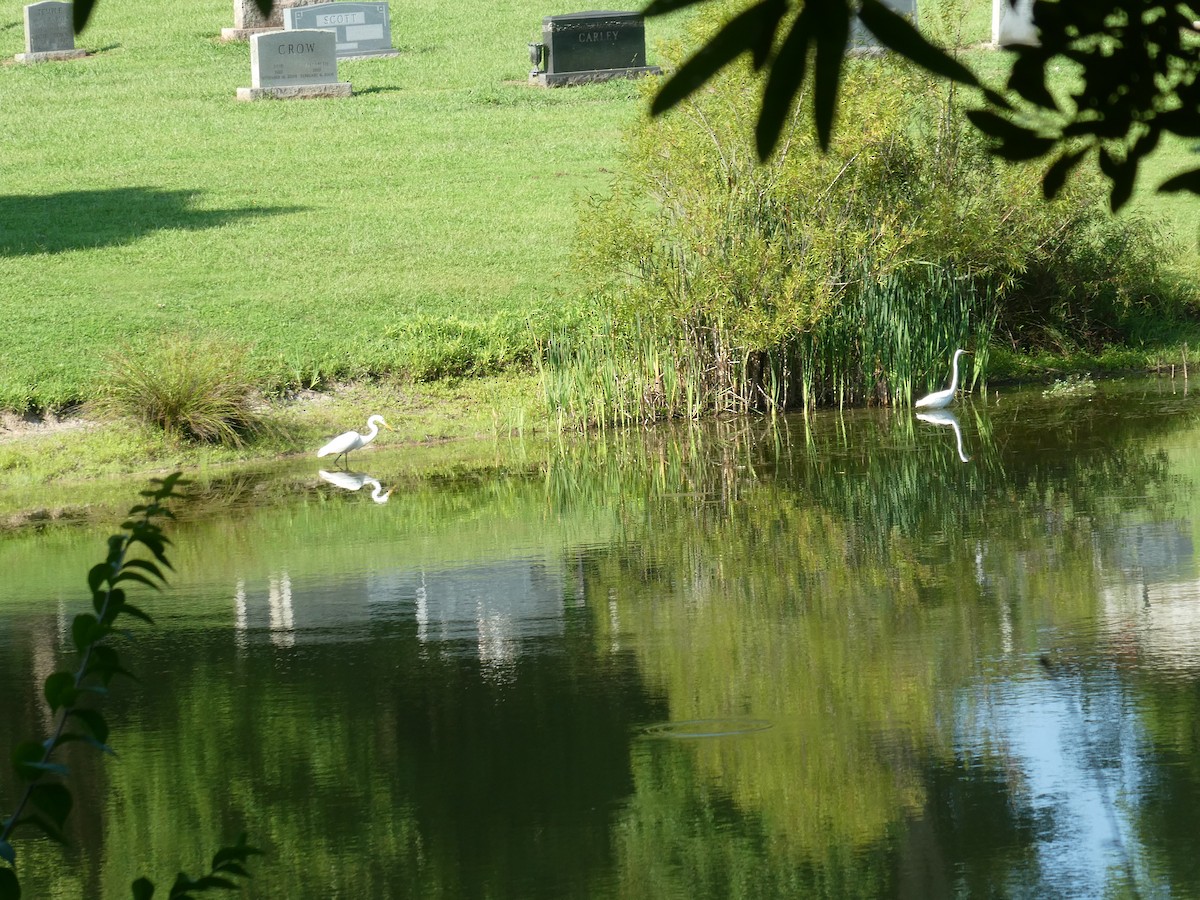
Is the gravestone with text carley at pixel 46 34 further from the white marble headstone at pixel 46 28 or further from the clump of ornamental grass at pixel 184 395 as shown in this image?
the clump of ornamental grass at pixel 184 395

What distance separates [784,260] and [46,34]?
24.8 meters

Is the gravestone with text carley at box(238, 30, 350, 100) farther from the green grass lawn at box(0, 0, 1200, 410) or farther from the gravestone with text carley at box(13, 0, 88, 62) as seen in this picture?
the gravestone with text carley at box(13, 0, 88, 62)

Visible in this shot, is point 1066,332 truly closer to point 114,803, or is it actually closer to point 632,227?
point 632,227

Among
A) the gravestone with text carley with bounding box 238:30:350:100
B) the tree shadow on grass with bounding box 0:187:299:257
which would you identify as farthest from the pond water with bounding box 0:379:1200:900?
the gravestone with text carley with bounding box 238:30:350:100

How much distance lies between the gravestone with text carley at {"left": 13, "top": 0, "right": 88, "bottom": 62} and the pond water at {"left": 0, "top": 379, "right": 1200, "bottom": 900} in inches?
985

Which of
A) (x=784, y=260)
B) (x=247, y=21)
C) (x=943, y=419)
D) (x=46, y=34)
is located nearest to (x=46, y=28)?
(x=46, y=34)

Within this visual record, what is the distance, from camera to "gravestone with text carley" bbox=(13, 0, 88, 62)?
118 feet

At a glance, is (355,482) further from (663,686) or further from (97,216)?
(97,216)

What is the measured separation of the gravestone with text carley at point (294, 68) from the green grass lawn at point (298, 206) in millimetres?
537

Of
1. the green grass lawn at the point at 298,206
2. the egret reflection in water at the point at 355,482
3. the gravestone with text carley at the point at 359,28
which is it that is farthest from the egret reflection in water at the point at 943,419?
the gravestone with text carley at the point at 359,28

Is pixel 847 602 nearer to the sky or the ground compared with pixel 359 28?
nearer to the ground

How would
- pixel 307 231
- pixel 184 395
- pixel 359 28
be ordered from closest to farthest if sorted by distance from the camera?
pixel 184 395
pixel 307 231
pixel 359 28

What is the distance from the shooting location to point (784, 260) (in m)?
16.9

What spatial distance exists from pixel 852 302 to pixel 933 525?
540cm
